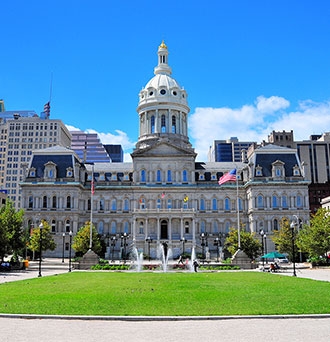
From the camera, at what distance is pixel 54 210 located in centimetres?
8369

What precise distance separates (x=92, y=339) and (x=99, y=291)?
10.8m

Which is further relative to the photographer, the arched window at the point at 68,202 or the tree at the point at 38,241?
the arched window at the point at 68,202

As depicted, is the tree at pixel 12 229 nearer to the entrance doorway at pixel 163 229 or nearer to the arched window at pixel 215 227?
the entrance doorway at pixel 163 229

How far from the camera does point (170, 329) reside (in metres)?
14.2

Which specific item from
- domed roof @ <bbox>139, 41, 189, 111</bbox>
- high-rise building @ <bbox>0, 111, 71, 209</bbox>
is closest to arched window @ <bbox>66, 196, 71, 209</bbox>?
domed roof @ <bbox>139, 41, 189, 111</bbox>

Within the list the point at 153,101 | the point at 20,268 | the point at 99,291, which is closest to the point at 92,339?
the point at 99,291

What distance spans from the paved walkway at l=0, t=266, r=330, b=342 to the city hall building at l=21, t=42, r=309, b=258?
63921 millimetres

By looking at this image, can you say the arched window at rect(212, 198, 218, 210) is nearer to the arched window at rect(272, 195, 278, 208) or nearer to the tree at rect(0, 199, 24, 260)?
the arched window at rect(272, 195, 278, 208)

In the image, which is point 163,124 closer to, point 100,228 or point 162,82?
point 162,82

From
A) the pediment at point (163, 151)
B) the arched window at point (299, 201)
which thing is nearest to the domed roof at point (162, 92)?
the pediment at point (163, 151)

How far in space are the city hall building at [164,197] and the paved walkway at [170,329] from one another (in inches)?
2517

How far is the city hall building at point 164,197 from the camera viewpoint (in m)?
82.4

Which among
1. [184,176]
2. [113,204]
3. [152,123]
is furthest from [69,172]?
[152,123]

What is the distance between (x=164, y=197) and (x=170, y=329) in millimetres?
70321
